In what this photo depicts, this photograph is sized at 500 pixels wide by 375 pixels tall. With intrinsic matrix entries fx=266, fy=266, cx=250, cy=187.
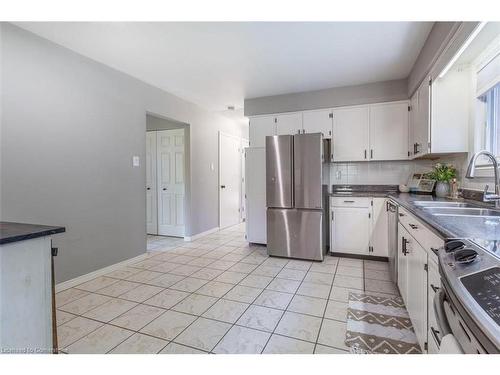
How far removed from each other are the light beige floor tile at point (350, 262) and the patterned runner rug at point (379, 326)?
880mm

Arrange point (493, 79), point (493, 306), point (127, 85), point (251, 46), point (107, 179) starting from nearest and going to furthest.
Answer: point (493, 306), point (493, 79), point (251, 46), point (107, 179), point (127, 85)

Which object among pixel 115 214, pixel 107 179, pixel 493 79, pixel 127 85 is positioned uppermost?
pixel 127 85

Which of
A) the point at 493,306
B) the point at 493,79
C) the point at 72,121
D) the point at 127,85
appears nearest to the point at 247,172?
the point at 127,85

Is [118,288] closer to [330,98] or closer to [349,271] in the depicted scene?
[349,271]

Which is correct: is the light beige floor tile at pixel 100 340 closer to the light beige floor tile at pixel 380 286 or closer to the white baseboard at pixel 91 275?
the white baseboard at pixel 91 275

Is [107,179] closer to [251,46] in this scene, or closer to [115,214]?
[115,214]

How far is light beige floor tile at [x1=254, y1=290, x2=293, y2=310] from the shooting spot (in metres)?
2.27

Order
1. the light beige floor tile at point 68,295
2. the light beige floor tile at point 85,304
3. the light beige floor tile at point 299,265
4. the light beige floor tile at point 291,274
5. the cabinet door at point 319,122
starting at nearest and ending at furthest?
the light beige floor tile at point 85,304
the light beige floor tile at point 68,295
the light beige floor tile at point 291,274
the light beige floor tile at point 299,265
the cabinet door at point 319,122

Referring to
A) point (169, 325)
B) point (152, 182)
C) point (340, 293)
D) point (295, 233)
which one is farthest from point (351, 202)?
point (152, 182)

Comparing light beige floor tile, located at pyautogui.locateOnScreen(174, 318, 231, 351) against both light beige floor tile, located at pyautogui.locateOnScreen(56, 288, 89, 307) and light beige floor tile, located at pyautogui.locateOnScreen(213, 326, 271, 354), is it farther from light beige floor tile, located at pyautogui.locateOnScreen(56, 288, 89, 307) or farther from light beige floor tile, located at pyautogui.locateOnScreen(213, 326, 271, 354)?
light beige floor tile, located at pyautogui.locateOnScreen(56, 288, 89, 307)

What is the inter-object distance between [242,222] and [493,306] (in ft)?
19.5

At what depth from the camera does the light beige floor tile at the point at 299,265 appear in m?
3.21

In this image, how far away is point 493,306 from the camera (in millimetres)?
535

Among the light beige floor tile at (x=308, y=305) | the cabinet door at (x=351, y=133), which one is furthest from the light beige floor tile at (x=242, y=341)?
the cabinet door at (x=351, y=133)
